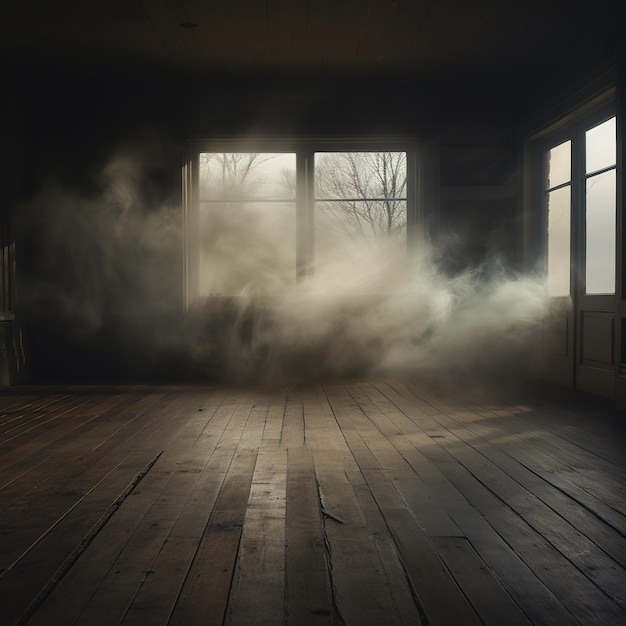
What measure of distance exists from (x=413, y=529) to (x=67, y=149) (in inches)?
184

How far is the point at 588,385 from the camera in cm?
428

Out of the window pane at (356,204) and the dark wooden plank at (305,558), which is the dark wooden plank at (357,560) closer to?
the dark wooden plank at (305,558)

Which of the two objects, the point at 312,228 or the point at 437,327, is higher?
the point at 312,228

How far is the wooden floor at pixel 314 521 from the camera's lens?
47.8 inches

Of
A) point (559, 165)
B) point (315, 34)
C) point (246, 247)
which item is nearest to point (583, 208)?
point (559, 165)

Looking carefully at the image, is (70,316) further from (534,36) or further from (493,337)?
(534,36)

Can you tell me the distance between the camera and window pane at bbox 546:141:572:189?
15.2 ft

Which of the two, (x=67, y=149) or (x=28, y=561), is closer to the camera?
(x=28, y=561)

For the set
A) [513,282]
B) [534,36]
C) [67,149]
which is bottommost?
[513,282]

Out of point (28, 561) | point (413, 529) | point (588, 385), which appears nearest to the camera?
point (28, 561)

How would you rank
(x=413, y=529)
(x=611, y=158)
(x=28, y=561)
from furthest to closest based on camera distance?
(x=611, y=158) → (x=413, y=529) → (x=28, y=561)

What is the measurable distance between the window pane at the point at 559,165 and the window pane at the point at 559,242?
0.25 ft

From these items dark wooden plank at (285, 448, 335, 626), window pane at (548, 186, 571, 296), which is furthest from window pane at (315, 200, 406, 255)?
dark wooden plank at (285, 448, 335, 626)

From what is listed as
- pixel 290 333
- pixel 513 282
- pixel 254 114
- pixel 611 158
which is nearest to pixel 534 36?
pixel 611 158
